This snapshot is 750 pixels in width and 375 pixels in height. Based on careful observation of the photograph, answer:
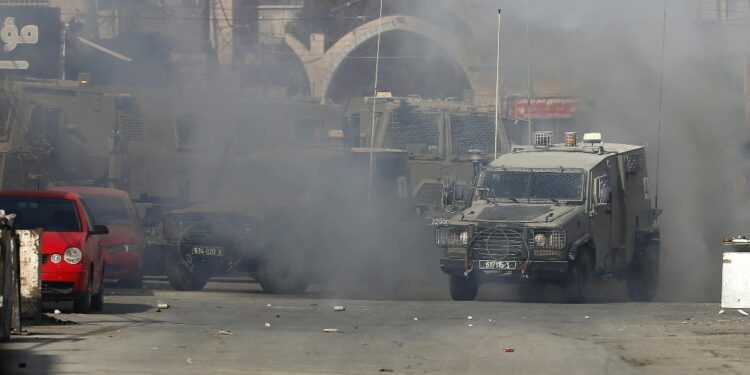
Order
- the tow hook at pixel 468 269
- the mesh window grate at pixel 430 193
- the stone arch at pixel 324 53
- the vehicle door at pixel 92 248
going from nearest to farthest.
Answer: the vehicle door at pixel 92 248
the tow hook at pixel 468 269
the mesh window grate at pixel 430 193
the stone arch at pixel 324 53

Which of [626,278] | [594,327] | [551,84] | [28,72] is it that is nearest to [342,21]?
[28,72]

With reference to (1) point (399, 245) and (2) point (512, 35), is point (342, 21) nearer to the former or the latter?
(2) point (512, 35)

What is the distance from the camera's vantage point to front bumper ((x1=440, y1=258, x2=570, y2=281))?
19.5 meters

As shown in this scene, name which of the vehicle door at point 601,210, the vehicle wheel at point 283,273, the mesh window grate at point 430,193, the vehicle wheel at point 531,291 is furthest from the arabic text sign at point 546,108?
the vehicle wheel at point 283,273

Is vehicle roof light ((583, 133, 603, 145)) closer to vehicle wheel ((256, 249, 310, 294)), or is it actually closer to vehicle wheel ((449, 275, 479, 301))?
vehicle wheel ((449, 275, 479, 301))

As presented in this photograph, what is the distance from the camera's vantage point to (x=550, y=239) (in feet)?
64.0

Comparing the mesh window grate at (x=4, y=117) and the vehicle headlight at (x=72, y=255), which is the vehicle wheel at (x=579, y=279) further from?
the mesh window grate at (x=4, y=117)

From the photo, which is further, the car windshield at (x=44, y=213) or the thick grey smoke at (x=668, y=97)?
the thick grey smoke at (x=668, y=97)

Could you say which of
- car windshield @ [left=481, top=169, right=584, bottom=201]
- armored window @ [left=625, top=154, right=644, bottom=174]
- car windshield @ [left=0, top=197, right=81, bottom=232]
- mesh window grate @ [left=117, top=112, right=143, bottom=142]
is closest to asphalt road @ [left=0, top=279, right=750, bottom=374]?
car windshield @ [left=0, top=197, right=81, bottom=232]

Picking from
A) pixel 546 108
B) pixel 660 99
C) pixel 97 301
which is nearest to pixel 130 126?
pixel 660 99

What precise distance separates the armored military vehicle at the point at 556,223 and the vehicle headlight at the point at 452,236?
0.04ft

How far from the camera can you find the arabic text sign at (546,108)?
98.3ft

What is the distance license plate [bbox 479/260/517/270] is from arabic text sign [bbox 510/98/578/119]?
9.93 metres

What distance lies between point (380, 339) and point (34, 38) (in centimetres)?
2345
